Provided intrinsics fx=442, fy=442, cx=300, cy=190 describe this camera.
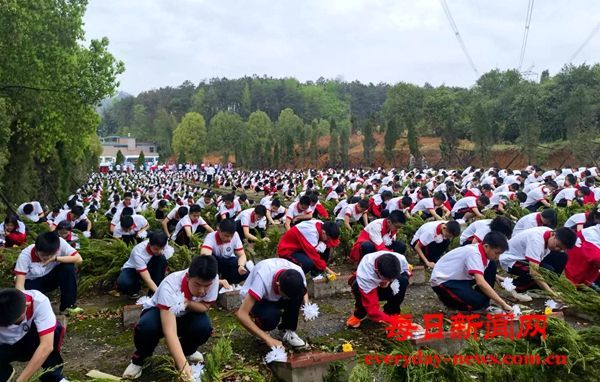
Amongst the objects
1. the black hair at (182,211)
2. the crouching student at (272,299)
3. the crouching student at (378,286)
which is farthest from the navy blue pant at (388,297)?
the black hair at (182,211)

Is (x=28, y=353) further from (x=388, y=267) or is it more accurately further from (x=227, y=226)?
(x=388, y=267)

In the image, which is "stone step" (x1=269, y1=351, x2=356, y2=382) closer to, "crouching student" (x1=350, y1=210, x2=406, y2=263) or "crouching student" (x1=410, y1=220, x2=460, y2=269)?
"crouching student" (x1=350, y1=210, x2=406, y2=263)

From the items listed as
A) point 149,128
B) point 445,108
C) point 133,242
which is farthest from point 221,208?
point 149,128

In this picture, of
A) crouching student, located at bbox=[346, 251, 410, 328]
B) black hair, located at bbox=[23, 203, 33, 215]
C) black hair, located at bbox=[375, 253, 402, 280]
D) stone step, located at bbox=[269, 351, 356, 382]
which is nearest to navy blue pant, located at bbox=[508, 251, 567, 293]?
crouching student, located at bbox=[346, 251, 410, 328]

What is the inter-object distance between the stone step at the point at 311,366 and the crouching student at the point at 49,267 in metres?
3.01

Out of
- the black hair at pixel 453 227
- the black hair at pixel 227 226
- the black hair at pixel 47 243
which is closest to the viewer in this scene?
the black hair at pixel 47 243

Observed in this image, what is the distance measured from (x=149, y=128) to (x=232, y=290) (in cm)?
8918

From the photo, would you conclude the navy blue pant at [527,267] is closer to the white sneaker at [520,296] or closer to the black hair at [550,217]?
the white sneaker at [520,296]

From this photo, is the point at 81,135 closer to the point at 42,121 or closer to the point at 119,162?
the point at 42,121

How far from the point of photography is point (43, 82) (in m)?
15.3

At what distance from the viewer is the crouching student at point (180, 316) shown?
3617 mm

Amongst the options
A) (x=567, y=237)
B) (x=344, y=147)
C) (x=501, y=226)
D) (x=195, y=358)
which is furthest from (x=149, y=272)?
(x=344, y=147)

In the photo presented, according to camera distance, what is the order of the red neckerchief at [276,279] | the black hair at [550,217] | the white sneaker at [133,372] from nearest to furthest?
1. the white sneaker at [133,372]
2. the red neckerchief at [276,279]
3. the black hair at [550,217]

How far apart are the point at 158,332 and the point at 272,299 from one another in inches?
42.3
